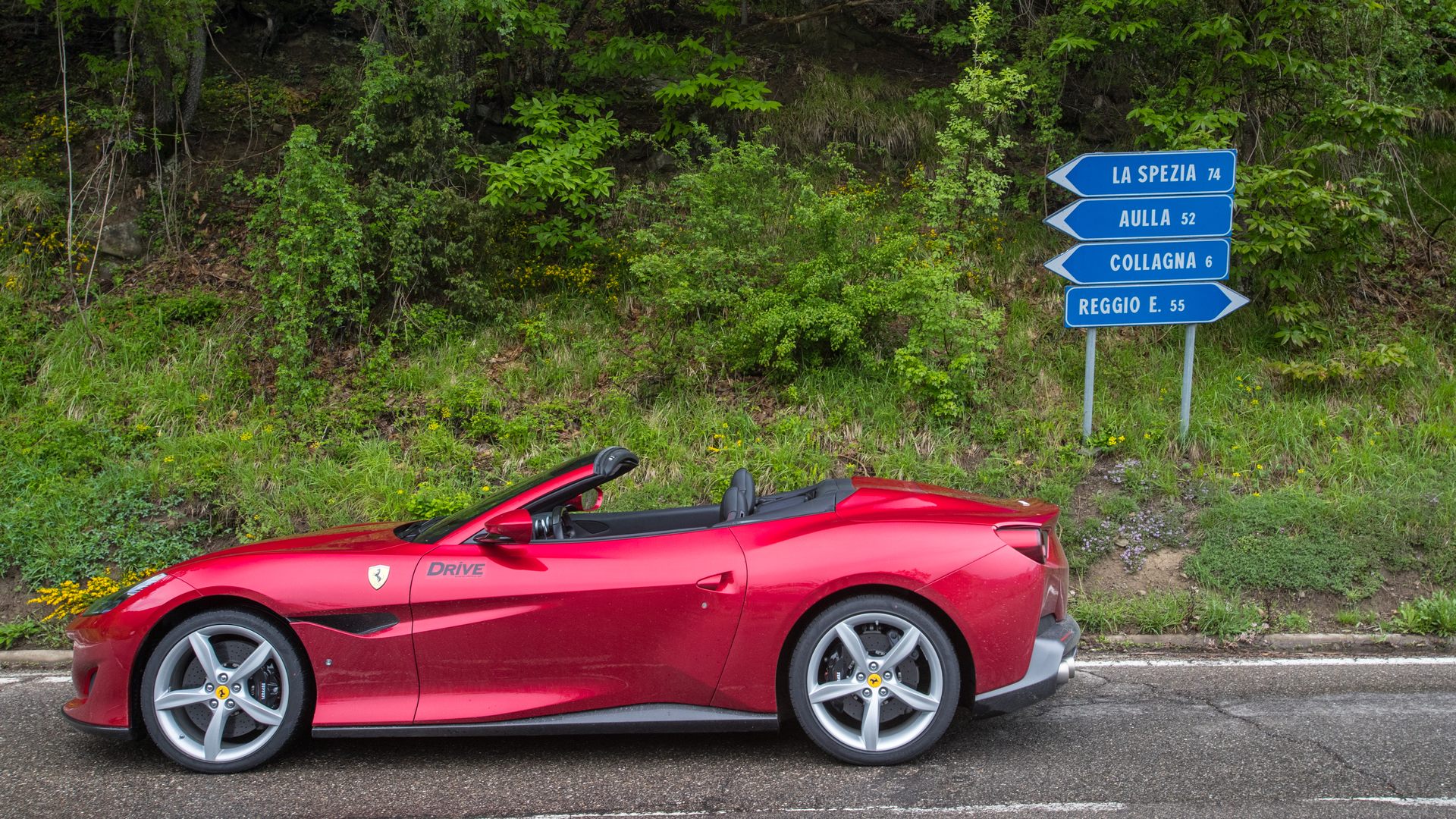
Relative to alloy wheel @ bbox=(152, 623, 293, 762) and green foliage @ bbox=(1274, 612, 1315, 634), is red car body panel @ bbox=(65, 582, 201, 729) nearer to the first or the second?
alloy wheel @ bbox=(152, 623, 293, 762)

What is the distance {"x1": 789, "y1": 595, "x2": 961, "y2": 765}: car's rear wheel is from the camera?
3.96 m

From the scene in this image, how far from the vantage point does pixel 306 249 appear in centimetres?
902

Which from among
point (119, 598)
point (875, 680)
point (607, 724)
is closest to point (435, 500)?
point (119, 598)

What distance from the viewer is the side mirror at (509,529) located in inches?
160

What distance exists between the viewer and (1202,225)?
7.66 meters

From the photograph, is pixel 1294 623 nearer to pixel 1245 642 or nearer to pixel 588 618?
pixel 1245 642

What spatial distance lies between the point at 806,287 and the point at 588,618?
530cm

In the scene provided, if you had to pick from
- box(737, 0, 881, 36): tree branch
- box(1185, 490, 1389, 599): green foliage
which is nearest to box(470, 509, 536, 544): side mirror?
box(1185, 490, 1389, 599): green foliage

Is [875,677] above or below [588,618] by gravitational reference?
below

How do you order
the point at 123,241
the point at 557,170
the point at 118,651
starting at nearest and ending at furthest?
the point at 118,651
the point at 557,170
the point at 123,241

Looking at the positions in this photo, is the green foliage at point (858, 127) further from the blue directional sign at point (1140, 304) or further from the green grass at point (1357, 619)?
the green grass at point (1357, 619)

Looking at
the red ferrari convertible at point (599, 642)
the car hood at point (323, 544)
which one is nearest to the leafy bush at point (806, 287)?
the red ferrari convertible at point (599, 642)

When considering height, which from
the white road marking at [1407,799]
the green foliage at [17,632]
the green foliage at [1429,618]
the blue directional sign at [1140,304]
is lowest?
the green foliage at [17,632]

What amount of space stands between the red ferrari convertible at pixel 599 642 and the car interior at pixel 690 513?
21 cm
